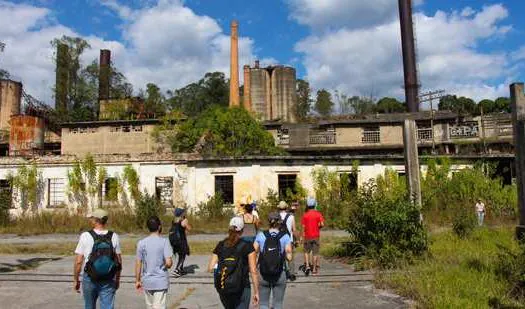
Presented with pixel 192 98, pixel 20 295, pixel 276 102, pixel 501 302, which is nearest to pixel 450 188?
pixel 501 302

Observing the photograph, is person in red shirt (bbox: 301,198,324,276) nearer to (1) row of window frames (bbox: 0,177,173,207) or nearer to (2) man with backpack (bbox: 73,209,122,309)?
(2) man with backpack (bbox: 73,209,122,309)

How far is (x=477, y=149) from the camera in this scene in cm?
3400

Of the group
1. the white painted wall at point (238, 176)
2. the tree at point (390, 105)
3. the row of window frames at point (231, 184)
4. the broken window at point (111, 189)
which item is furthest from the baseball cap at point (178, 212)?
the tree at point (390, 105)

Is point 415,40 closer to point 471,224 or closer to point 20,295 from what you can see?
point 471,224

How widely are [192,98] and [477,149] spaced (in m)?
39.3

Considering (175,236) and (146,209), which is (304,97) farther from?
(175,236)

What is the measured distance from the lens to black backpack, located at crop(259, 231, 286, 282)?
5.73m

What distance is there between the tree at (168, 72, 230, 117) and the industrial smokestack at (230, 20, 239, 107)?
12.6 metres

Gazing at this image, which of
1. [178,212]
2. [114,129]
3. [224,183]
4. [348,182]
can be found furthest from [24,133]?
[178,212]

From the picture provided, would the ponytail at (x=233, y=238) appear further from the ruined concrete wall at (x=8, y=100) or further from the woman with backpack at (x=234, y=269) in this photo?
the ruined concrete wall at (x=8, y=100)

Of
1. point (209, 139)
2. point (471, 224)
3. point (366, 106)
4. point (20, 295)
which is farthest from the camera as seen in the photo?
point (366, 106)

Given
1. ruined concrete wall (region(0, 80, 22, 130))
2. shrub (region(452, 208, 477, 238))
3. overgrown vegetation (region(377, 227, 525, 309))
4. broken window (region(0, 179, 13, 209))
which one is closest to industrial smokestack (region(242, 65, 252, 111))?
ruined concrete wall (region(0, 80, 22, 130))

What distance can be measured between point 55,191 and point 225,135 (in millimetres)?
12499

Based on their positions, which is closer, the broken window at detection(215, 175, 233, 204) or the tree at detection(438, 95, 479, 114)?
the broken window at detection(215, 175, 233, 204)
